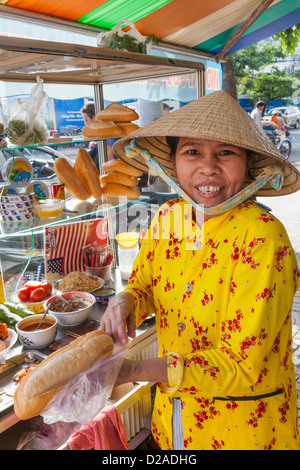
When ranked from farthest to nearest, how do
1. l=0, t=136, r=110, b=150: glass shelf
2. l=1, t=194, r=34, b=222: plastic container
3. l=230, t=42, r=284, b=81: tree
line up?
l=230, t=42, r=284, b=81: tree
l=1, t=194, r=34, b=222: plastic container
l=0, t=136, r=110, b=150: glass shelf

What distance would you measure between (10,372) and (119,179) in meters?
1.33

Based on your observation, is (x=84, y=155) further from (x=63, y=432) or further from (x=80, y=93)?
(x=63, y=432)

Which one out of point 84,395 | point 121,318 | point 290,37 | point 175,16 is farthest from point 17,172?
point 290,37

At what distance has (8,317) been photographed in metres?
2.07

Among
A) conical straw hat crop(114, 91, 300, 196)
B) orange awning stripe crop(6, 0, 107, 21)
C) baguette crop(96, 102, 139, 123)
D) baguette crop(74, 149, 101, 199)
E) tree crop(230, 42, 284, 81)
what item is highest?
tree crop(230, 42, 284, 81)

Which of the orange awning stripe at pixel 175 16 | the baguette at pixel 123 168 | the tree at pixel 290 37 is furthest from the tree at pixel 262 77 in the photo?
the baguette at pixel 123 168

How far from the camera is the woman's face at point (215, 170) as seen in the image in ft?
4.64

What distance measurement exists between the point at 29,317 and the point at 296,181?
1571mm

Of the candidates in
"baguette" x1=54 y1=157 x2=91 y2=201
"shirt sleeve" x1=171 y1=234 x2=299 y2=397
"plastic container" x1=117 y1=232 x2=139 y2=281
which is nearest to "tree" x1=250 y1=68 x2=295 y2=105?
"plastic container" x1=117 y1=232 x2=139 y2=281

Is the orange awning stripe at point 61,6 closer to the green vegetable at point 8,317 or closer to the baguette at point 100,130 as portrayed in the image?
the baguette at point 100,130

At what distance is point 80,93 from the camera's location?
3.00 metres

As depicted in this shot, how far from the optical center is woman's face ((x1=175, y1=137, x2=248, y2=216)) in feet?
4.64

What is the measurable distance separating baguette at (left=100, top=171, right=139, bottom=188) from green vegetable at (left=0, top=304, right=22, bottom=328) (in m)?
1.01

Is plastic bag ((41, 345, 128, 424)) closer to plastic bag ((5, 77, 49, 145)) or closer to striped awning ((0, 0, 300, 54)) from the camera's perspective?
plastic bag ((5, 77, 49, 145))
